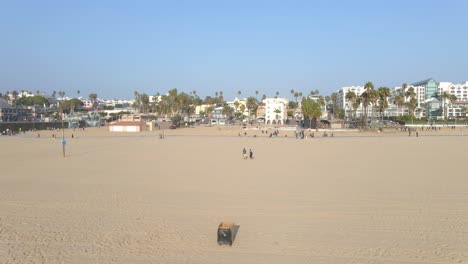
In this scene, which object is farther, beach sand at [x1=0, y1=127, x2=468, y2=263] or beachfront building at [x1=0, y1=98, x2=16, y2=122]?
beachfront building at [x1=0, y1=98, x2=16, y2=122]

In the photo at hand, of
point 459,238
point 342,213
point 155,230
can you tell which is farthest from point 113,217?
point 459,238

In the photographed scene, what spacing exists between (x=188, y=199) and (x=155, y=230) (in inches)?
147

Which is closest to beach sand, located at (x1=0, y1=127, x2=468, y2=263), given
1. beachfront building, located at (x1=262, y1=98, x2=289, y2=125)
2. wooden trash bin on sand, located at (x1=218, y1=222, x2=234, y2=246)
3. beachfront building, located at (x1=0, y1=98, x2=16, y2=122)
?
wooden trash bin on sand, located at (x1=218, y1=222, x2=234, y2=246)

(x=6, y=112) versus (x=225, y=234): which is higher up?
(x=6, y=112)

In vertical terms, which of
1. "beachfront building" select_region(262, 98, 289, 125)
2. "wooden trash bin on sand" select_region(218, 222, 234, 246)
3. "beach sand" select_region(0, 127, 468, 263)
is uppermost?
"beachfront building" select_region(262, 98, 289, 125)

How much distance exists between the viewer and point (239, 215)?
11.0 meters

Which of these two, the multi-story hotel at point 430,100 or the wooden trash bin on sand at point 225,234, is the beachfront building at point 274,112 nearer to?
the multi-story hotel at point 430,100

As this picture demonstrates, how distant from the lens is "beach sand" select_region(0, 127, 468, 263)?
7902mm

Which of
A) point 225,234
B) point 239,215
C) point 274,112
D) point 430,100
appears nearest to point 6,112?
point 274,112

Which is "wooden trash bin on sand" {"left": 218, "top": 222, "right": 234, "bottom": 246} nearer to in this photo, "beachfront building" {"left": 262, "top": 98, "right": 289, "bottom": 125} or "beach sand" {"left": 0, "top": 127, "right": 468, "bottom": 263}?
"beach sand" {"left": 0, "top": 127, "right": 468, "bottom": 263}

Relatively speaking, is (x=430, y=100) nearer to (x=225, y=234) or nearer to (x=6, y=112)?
(x=6, y=112)

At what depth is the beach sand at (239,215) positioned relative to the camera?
7.90 meters

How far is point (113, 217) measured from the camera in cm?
1081

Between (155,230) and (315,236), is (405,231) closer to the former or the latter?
(315,236)
